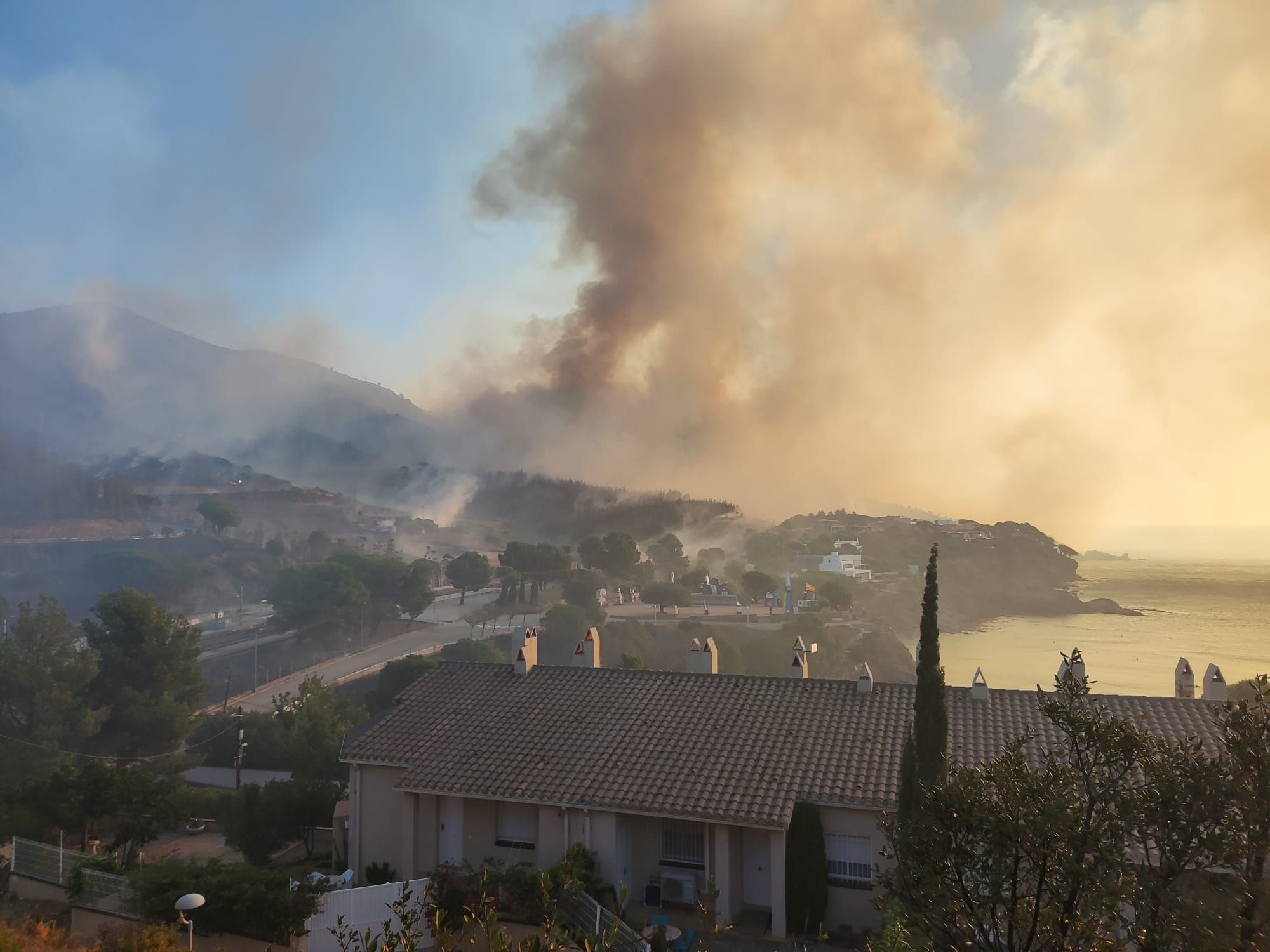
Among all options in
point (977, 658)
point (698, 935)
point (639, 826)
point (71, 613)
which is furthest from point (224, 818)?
point (71, 613)

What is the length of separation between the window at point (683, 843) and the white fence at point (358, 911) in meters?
3.65

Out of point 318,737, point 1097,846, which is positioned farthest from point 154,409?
point 1097,846

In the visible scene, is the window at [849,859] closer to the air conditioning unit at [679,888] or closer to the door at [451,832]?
the air conditioning unit at [679,888]

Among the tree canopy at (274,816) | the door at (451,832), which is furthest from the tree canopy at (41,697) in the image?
the door at (451,832)

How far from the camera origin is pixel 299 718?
886 inches

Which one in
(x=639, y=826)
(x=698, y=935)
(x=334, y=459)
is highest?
(x=334, y=459)

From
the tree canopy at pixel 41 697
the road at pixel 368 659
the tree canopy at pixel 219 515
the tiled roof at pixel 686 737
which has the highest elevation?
the tree canopy at pixel 219 515

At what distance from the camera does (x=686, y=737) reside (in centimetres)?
1327

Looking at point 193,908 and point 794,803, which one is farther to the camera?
point 794,803

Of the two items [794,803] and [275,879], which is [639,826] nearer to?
[794,803]

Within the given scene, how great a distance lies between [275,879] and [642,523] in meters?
104

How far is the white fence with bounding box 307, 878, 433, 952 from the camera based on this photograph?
401 inches

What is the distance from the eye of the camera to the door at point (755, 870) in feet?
39.4

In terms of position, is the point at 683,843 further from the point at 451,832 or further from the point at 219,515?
the point at 219,515
